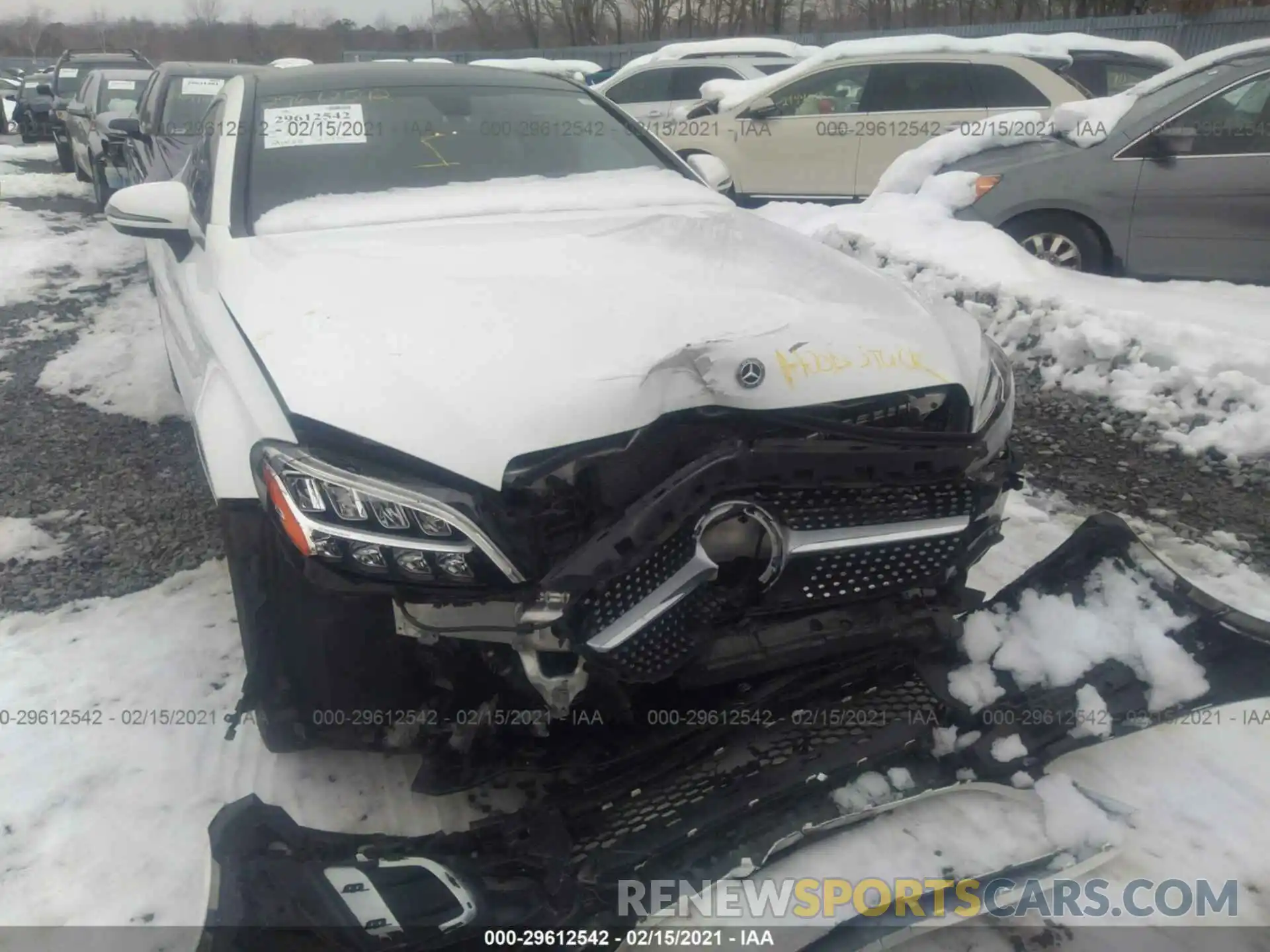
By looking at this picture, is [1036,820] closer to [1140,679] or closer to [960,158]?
[1140,679]

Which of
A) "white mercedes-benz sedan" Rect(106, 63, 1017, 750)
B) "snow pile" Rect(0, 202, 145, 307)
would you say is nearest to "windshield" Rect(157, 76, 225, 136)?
"snow pile" Rect(0, 202, 145, 307)

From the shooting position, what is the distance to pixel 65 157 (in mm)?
13625

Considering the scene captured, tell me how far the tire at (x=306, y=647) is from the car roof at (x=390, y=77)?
7.42ft

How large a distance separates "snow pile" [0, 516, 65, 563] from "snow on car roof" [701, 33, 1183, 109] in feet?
24.8

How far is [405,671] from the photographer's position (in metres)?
1.89

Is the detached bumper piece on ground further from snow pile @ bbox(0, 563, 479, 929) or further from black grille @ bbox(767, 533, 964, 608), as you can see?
snow pile @ bbox(0, 563, 479, 929)

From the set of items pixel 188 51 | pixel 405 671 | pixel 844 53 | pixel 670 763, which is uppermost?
pixel 188 51

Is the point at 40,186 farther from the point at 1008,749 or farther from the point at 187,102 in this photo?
the point at 1008,749

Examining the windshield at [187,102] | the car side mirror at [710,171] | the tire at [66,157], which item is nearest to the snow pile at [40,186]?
the tire at [66,157]

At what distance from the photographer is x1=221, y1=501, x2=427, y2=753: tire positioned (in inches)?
72.6

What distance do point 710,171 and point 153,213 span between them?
7.07 ft

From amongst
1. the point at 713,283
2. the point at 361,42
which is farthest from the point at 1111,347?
the point at 361,42

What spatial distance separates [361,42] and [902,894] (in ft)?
174

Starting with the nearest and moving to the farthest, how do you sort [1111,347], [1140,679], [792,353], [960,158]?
1. [792,353]
2. [1140,679]
3. [1111,347]
4. [960,158]
